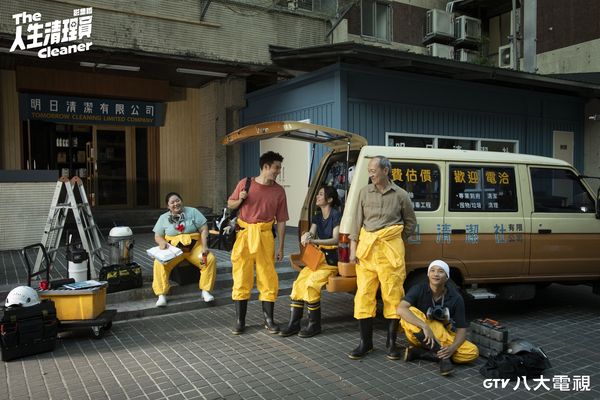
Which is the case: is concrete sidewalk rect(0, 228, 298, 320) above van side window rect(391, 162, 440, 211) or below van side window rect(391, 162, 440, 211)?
below

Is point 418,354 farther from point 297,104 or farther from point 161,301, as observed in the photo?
point 297,104

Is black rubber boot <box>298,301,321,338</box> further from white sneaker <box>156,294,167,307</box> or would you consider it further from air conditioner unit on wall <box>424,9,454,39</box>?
air conditioner unit on wall <box>424,9,454,39</box>

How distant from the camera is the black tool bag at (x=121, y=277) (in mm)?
6164

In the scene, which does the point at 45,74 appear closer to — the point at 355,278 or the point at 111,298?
the point at 111,298

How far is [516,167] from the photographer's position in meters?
5.57

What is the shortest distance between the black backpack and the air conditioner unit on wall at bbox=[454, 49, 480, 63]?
1684 centimetres

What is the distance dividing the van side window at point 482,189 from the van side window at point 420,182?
0.60 feet

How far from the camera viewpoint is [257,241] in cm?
516

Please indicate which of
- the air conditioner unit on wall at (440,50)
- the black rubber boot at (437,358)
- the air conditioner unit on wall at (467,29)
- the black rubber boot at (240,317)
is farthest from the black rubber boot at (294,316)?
the air conditioner unit on wall at (467,29)

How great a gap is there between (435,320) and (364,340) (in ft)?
2.24

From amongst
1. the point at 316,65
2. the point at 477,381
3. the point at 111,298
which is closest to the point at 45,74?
the point at 316,65

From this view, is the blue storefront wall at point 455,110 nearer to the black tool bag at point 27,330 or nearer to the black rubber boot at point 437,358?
the black rubber boot at point 437,358

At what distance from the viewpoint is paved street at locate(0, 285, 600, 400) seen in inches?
151

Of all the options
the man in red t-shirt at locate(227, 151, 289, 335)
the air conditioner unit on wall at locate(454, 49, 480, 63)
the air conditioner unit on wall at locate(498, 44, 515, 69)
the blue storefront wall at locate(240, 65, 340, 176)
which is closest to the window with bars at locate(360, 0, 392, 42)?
the air conditioner unit on wall at locate(454, 49, 480, 63)
